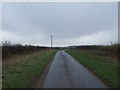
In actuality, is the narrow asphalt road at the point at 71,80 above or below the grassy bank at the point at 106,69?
below

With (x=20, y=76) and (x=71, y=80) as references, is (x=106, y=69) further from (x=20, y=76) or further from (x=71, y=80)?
(x=20, y=76)

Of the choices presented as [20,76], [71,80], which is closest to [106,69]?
[71,80]

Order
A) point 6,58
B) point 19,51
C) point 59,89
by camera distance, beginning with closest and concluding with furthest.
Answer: point 59,89 → point 6,58 → point 19,51

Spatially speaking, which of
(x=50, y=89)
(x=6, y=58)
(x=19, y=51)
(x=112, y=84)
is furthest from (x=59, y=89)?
(x=19, y=51)

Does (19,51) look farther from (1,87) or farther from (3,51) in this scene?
(1,87)

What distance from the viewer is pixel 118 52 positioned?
2680cm

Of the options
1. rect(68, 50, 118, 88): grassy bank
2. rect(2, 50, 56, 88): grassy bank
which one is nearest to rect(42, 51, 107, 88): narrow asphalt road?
rect(68, 50, 118, 88): grassy bank

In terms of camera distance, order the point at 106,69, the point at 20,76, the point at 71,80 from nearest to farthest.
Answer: the point at 71,80 → the point at 20,76 → the point at 106,69

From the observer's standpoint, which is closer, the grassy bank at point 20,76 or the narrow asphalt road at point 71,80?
the narrow asphalt road at point 71,80

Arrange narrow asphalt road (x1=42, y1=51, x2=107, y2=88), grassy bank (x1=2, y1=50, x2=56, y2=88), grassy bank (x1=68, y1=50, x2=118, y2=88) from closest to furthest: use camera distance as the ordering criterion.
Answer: narrow asphalt road (x1=42, y1=51, x2=107, y2=88), grassy bank (x1=2, y1=50, x2=56, y2=88), grassy bank (x1=68, y1=50, x2=118, y2=88)

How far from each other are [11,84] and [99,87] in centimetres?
411

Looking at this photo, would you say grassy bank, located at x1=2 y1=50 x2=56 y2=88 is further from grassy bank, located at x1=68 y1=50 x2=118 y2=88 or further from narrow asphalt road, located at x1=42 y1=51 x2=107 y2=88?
grassy bank, located at x1=68 y1=50 x2=118 y2=88

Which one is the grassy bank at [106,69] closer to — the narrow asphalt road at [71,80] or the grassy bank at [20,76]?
the narrow asphalt road at [71,80]

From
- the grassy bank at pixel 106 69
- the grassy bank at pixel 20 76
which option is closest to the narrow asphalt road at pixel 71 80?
the grassy bank at pixel 106 69
